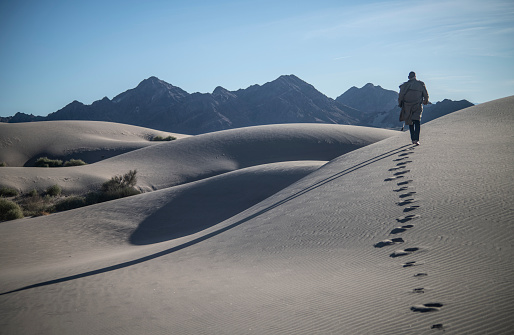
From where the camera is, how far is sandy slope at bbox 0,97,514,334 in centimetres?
407

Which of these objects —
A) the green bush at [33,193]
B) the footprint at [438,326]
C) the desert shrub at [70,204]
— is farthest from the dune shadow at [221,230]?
the green bush at [33,193]

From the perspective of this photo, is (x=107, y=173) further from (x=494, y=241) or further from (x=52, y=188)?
(x=494, y=241)

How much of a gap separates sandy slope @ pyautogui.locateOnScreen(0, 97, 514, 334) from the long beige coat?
1191 millimetres

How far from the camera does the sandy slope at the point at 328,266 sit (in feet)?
13.3

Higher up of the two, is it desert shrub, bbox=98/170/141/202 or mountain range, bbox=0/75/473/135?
mountain range, bbox=0/75/473/135

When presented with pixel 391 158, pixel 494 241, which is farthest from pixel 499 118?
pixel 494 241

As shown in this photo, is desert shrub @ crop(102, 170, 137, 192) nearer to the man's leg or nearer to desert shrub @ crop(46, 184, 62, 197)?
desert shrub @ crop(46, 184, 62, 197)

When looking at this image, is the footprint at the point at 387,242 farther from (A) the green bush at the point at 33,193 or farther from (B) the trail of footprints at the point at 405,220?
(A) the green bush at the point at 33,193

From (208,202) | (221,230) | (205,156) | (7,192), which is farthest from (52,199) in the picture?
(221,230)

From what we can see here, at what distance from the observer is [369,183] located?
10430 millimetres

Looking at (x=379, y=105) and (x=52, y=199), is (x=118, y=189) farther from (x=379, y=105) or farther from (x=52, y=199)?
(x=379, y=105)

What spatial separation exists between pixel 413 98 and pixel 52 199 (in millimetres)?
21916

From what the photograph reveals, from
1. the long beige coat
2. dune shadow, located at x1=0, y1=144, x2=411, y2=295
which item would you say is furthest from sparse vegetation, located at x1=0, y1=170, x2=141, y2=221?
the long beige coat

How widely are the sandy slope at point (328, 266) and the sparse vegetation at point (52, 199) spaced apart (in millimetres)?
5628
